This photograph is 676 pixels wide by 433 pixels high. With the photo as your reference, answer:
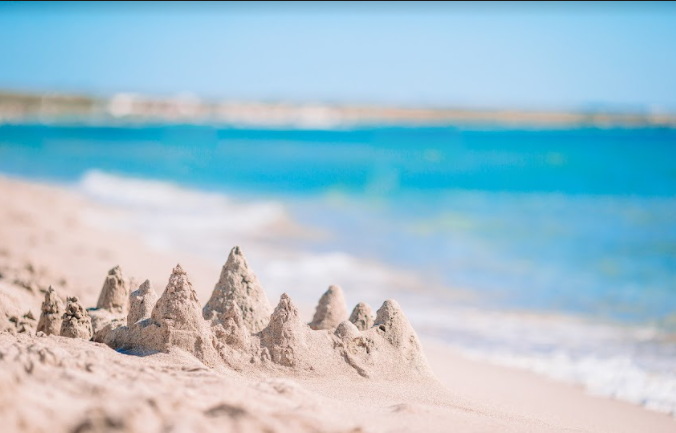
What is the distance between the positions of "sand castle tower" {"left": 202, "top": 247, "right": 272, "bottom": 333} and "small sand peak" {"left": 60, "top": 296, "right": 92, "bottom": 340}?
2.44ft

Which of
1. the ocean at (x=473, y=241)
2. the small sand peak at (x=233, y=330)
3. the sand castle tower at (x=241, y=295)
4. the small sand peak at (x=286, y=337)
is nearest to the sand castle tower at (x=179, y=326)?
the small sand peak at (x=233, y=330)

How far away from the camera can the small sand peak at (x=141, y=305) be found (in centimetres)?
468

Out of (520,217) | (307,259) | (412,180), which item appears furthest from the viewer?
(412,180)

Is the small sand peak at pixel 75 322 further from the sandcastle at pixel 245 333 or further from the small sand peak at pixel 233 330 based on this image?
the small sand peak at pixel 233 330

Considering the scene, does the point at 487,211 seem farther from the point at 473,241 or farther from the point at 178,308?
the point at 178,308

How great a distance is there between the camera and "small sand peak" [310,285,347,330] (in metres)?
5.46

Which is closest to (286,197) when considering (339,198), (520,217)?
(339,198)

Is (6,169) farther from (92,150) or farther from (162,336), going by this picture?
(162,336)

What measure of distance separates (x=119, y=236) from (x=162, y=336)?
28.2 feet

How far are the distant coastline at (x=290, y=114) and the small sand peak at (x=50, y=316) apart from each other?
4651 inches

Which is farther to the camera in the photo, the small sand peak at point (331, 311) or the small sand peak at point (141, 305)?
the small sand peak at point (331, 311)

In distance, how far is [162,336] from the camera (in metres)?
4.36

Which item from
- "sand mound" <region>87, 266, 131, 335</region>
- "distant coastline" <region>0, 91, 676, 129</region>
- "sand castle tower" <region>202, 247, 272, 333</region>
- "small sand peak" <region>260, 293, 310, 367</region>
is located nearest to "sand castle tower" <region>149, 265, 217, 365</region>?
"small sand peak" <region>260, 293, 310, 367</region>

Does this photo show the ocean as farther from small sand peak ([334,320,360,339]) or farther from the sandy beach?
small sand peak ([334,320,360,339])
